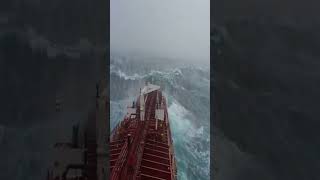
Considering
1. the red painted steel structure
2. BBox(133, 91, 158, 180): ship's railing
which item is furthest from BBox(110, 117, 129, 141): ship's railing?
BBox(133, 91, 158, 180): ship's railing

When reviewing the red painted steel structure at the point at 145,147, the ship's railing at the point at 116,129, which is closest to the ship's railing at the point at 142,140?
the red painted steel structure at the point at 145,147

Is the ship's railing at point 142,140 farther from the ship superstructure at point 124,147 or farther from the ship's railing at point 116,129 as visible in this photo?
the ship's railing at point 116,129

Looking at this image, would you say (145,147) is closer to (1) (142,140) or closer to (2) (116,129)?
(1) (142,140)

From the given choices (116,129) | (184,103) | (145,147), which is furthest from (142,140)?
(184,103)

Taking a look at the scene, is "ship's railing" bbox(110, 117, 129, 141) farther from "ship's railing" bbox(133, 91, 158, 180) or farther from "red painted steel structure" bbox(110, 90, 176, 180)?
"ship's railing" bbox(133, 91, 158, 180)

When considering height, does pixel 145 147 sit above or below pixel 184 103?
below

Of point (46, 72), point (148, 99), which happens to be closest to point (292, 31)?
point (148, 99)
